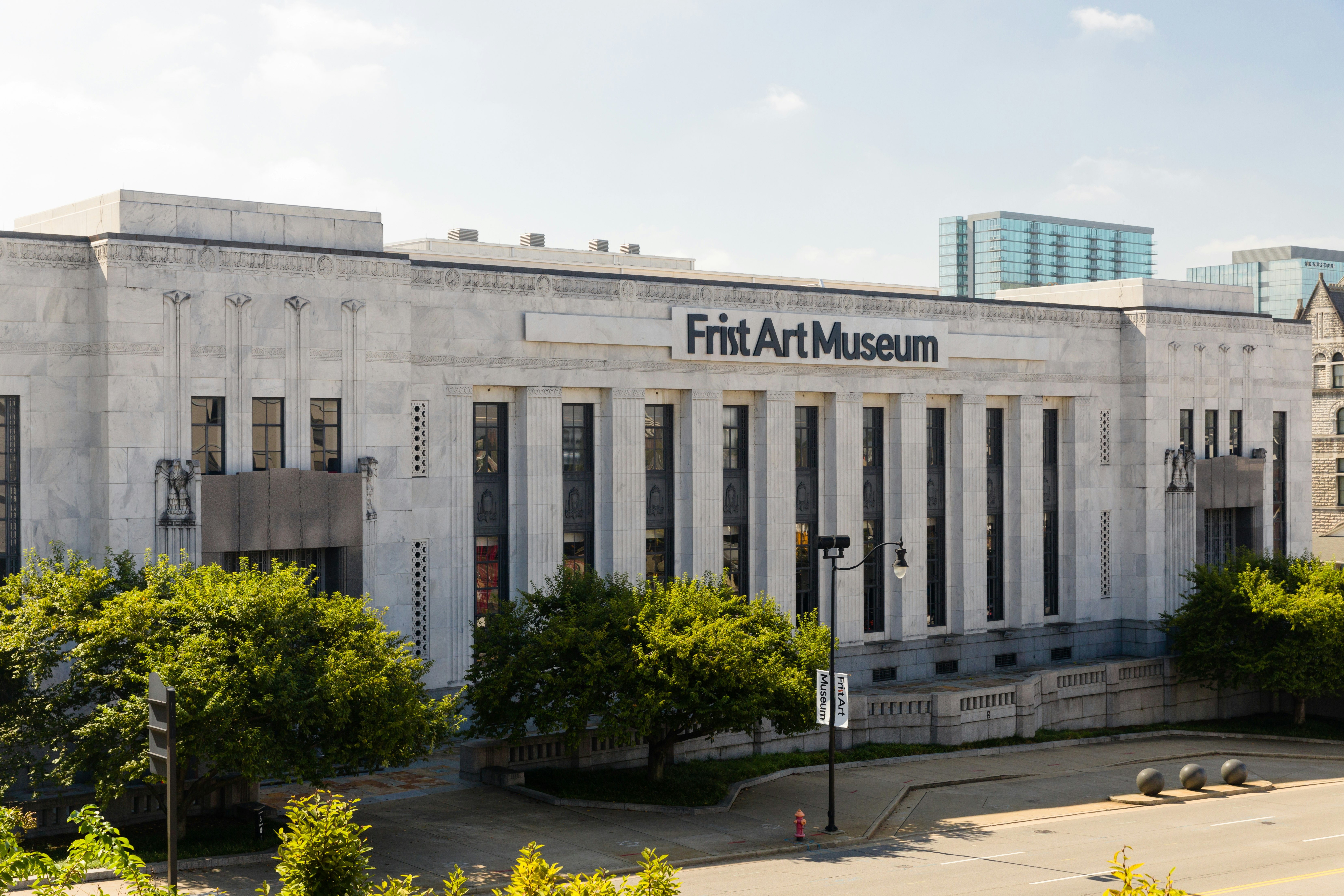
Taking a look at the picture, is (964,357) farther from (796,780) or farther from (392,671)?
(392,671)

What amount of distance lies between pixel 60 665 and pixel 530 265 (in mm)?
28555

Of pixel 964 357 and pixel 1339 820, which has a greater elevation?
pixel 964 357

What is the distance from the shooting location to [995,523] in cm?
6166

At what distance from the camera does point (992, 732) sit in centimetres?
5384

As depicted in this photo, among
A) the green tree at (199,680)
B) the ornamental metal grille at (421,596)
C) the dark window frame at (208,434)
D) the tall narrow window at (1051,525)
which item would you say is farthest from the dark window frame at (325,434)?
the tall narrow window at (1051,525)

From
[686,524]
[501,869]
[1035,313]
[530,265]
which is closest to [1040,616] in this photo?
[1035,313]

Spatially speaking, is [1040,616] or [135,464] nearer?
[135,464]

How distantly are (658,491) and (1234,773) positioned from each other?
879 inches

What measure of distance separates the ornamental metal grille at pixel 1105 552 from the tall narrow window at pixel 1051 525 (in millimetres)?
2246

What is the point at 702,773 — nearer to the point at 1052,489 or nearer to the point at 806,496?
the point at 806,496

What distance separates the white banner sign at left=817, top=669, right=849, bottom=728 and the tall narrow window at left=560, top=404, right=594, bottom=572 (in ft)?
41.8

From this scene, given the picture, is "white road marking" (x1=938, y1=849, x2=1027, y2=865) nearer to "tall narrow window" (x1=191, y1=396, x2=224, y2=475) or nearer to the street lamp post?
the street lamp post

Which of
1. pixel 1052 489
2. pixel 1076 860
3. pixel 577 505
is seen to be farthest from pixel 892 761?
pixel 1052 489

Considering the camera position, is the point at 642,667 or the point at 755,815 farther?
the point at 755,815
